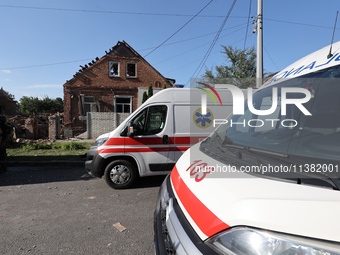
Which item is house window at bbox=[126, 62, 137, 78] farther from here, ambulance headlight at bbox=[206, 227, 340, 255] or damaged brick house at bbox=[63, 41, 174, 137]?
ambulance headlight at bbox=[206, 227, 340, 255]

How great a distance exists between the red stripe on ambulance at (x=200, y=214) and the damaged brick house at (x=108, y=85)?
55.3 feet

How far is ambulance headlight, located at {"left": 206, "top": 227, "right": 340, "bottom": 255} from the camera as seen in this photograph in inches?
Answer: 35.5

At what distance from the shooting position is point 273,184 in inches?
46.6

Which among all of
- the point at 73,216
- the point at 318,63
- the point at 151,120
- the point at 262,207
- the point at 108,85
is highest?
the point at 108,85

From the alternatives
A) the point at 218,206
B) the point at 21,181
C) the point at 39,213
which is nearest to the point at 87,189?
the point at 39,213

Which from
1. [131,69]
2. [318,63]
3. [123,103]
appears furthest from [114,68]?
[318,63]

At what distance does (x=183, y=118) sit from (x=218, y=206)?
3664mm

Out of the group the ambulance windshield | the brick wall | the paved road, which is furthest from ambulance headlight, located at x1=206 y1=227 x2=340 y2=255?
the brick wall

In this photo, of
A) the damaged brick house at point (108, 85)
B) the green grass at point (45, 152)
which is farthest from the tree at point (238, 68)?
the green grass at point (45, 152)

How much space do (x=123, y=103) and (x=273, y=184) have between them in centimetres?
1823

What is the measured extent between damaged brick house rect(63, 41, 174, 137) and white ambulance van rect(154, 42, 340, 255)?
16.7 meters

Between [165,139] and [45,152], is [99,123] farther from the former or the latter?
[165,139]

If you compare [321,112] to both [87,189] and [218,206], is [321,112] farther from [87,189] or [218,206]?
[87,189]

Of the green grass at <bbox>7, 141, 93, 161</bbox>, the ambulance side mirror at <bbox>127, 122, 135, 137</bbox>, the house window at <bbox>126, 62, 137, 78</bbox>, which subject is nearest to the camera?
the ambulance side mirror at <bbox>127, 122, 135, 137</bbox>
